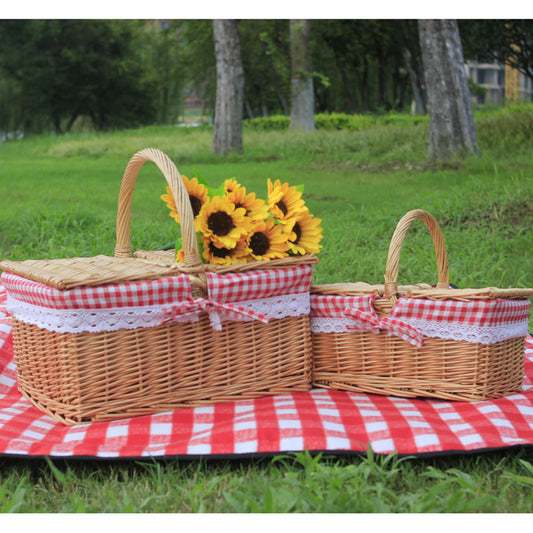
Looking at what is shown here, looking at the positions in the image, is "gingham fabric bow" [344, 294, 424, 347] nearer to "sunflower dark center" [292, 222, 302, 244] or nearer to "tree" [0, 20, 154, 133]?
"sunflower dark center" [292, 222, 302, 244]

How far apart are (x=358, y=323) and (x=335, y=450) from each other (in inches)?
24.2

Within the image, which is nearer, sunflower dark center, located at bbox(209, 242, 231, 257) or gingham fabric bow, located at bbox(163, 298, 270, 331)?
gingham fabric bow, located at bbox(163, 298, 270, 331)

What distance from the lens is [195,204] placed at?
225cm

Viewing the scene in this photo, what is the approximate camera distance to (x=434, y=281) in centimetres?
377

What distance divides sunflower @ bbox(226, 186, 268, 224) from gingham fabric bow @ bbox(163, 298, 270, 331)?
1.07 feet

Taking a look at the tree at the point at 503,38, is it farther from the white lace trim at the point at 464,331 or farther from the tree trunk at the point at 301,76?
the white lace trim at the point at 464,331

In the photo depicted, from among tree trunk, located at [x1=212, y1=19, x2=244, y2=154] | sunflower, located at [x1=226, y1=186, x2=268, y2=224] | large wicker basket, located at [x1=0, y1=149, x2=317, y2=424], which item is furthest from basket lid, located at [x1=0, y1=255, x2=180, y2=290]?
tree trunk, located at [x1=212, y1=19, x2=244, y2=154]

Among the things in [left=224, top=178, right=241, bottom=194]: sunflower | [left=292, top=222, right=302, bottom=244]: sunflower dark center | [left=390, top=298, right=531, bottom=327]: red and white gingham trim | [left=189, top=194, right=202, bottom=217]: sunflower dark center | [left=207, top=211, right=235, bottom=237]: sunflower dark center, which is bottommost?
[left=390, top=298, right=531, bottom=327]: red and white gingham trim

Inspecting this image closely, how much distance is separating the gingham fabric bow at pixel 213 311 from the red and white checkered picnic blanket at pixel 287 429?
30 centimetres

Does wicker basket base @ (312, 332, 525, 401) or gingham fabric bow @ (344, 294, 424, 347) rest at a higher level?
gingham fabric bow @ (344, 294, 424, 347)

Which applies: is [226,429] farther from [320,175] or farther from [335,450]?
[320,175]

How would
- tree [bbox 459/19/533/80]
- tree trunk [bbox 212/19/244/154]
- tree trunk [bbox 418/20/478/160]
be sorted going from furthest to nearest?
tree [bbox 459/19/533/80] → tree trunk [bbox 212/19/244/154] → tree trunk [bbox 418/20/478/160]

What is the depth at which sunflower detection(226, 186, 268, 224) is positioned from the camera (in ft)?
7.27

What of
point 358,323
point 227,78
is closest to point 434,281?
point 358,323
